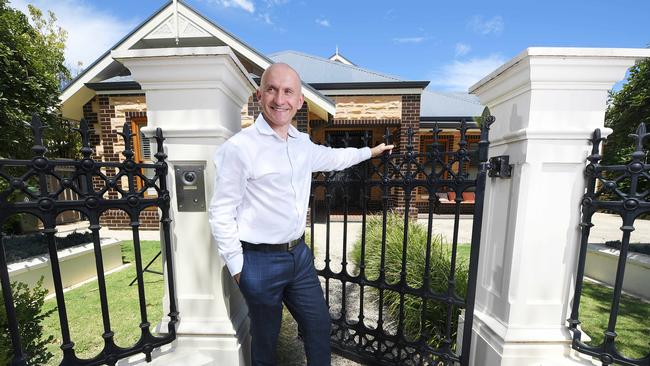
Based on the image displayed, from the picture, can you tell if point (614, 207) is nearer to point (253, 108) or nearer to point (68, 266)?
point (68, 266)

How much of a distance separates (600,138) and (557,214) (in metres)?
0.46

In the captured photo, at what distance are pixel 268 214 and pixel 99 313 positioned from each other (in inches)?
133

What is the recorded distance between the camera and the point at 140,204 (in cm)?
156

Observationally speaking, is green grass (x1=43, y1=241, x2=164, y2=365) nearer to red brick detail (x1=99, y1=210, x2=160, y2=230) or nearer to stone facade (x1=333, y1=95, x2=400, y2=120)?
red brick detail (x1=99, y1=210, x2=160, y2=230)

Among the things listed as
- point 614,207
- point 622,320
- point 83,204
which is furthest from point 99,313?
point 622,320

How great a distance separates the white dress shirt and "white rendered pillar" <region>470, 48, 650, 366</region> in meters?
1.26

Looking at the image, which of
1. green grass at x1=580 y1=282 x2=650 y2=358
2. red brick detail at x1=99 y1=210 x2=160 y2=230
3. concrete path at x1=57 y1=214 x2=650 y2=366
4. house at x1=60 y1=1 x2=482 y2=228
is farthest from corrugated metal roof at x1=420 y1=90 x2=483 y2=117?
red brick detail at x1=99 y1=210 x2=160 y2=230

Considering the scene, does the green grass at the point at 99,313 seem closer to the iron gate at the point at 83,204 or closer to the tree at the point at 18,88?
the iron gate at the point at 83,204

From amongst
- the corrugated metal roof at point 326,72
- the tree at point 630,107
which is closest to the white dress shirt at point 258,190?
the tree at point 630,107

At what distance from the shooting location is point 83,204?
1384mm

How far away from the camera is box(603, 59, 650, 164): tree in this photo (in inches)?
172

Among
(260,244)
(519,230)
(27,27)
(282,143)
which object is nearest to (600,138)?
(519,230)

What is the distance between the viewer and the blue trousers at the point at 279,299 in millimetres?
1464

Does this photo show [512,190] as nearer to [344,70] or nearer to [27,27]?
[344,70]
